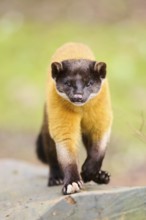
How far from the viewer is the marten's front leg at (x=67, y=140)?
30.2ft

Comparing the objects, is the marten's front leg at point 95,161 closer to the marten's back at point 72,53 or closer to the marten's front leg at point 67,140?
the marten's front leg at point 67,140

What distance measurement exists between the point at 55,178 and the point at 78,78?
1547mm

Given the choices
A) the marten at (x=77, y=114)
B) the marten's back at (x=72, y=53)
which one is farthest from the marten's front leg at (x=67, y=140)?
the marten's back at (x=72, y=53)

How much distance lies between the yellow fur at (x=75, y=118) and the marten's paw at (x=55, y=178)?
2.47 feet

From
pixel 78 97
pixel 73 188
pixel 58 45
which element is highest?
pixel 78 97

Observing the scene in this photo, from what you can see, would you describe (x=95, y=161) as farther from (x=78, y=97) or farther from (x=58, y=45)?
(x=58, y=45)

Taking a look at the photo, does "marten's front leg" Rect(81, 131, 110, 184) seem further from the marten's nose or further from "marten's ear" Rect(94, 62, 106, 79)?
the marten's nose

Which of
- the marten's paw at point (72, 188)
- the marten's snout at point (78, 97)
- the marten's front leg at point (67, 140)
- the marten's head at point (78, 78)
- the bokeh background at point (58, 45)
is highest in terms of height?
the marten's head at point (78, 78)

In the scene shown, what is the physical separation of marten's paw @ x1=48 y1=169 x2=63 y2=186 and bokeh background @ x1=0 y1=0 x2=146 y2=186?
1.20m

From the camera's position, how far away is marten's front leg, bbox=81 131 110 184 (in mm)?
9492

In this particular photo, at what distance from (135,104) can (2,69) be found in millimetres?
4484

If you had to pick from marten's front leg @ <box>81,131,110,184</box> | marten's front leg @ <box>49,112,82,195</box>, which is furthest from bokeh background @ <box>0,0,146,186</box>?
marten's front leg @ <box>49,112,82,195</box>

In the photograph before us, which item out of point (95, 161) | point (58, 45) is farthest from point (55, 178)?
point (58, 45)

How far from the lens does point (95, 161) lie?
9.54 m
